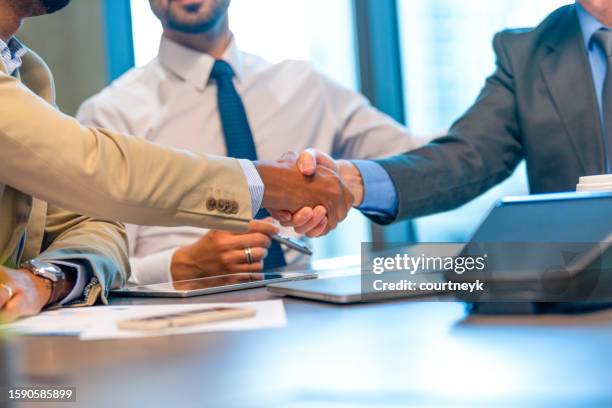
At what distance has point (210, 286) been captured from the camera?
115cm

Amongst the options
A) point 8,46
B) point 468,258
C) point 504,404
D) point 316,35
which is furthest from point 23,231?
point 316,35

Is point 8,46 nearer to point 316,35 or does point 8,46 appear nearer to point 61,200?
point 61,200

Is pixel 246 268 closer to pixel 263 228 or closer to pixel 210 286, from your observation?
pixel 263 228

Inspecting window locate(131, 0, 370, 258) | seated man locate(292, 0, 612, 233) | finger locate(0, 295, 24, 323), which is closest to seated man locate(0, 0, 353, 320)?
finger locate(0, 295, 24, 323)

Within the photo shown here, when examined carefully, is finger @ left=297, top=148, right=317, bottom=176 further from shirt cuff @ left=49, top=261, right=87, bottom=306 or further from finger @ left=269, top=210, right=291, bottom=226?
shirt cuff @ left=49, top=261, right=87, bottom=306

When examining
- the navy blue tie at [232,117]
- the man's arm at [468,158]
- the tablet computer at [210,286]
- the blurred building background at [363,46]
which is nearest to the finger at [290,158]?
the man's arm at [468,158]

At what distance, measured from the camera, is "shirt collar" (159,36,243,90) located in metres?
2.25

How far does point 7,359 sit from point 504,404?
0.31 m

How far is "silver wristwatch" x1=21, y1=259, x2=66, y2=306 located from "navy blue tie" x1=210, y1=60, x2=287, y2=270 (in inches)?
Result: 44.5

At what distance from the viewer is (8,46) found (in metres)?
1.35

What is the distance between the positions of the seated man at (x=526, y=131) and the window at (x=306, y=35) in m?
1.51

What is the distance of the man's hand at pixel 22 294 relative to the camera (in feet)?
3.00

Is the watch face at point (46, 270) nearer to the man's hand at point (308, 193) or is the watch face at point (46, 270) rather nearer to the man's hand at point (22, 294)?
the man's hand at point (22, 294)

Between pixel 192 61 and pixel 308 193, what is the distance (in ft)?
2.96
